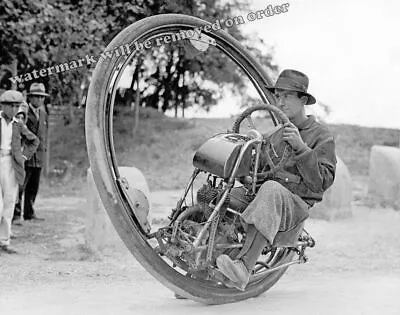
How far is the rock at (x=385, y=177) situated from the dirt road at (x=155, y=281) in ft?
3.14

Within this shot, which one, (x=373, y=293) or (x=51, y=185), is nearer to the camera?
(x=373, y=293)

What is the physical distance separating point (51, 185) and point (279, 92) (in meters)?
10.9

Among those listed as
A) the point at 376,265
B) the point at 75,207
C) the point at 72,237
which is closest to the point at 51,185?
the point at 75,207

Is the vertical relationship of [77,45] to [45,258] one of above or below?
above

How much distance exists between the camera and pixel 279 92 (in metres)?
5.06

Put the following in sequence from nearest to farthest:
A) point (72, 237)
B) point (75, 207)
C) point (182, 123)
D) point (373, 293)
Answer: point (373, 293) < point (72, 237) < point (75, 207) < point (182, 123)

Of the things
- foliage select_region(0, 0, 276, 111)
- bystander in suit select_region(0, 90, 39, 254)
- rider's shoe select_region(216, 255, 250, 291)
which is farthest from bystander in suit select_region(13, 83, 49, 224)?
rider's shoe select_region(216, 255, 250, 291)

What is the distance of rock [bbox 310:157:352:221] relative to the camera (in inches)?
452

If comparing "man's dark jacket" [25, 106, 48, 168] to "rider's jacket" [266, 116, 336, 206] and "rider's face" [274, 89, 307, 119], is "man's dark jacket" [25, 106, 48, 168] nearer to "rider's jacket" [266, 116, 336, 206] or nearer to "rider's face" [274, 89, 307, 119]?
"rider's face" [274, 89, 307, 119]

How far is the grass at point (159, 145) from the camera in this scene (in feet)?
53.6

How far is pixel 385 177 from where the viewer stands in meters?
13.4

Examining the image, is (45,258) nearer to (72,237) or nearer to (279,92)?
(72,237)

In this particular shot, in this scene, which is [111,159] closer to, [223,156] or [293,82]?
[223,156]

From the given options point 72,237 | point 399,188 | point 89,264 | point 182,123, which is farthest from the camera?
point 182,123
